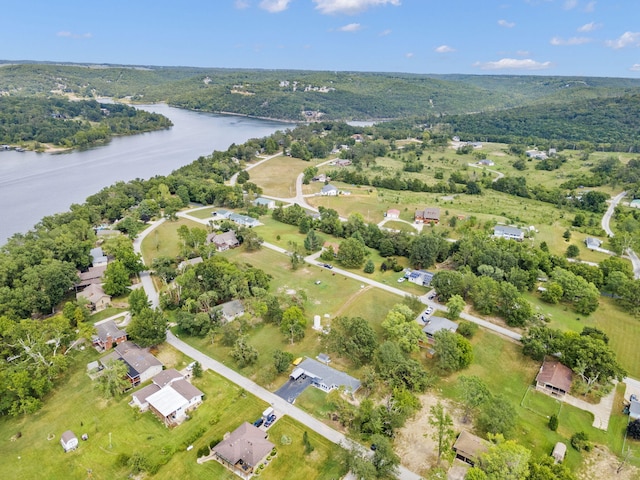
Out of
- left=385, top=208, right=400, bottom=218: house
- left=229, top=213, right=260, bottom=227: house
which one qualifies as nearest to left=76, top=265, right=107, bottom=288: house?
left=229, top=213, right=260, bottom=227: house

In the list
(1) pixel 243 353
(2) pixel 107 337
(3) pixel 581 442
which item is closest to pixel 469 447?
(3) pixel 581 442

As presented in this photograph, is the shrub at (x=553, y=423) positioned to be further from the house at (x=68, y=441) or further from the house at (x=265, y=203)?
the house at (x=265, y=203)

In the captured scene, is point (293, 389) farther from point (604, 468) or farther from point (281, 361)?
point (604, 468)

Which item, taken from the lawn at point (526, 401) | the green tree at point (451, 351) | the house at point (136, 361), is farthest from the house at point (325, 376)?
the house at point (136, 361)

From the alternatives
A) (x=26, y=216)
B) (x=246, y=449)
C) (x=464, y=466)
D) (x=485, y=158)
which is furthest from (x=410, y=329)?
(x=485, y=158)

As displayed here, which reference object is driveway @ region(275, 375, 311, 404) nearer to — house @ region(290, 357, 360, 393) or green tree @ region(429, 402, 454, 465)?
house @ region(290, 357, 360, 393)
